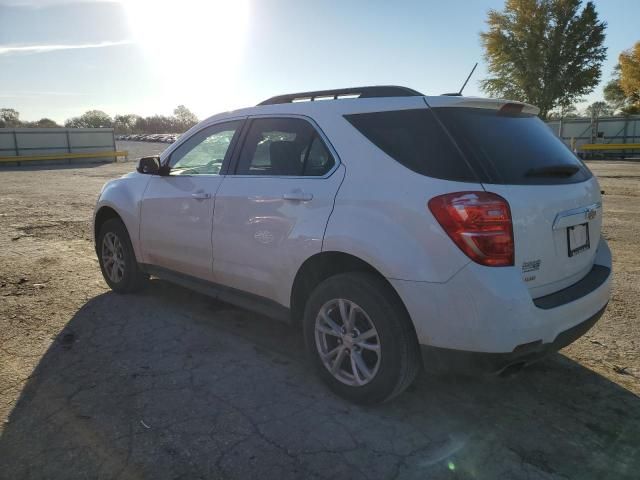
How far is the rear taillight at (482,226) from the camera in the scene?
2.45 m

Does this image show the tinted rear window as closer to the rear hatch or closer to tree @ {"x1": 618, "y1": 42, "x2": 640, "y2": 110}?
the rear hatch

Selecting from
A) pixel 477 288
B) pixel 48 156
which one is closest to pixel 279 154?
pixel 477 288

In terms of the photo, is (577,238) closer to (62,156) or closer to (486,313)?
(486,313)

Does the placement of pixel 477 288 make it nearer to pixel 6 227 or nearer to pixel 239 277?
pixel 239 277

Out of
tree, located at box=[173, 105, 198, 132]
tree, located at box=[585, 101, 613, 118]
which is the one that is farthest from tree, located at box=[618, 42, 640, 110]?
tree, located at box=[173, 105, 198, 132]

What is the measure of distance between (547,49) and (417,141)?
38.4 meters

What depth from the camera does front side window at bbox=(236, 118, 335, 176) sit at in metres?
3.24

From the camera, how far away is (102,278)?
5.69 m

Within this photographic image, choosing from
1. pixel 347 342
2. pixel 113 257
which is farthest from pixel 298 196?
pixel 113 257

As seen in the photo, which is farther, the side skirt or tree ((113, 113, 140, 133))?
tree ((113, 113, 140, 133))

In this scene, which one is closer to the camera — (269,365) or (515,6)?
(269,365)

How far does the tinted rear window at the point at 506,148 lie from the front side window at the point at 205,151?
182cm

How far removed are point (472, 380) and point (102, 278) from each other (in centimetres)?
421

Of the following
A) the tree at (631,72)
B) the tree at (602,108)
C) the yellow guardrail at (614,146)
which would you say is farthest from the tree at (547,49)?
the tree at (602,108)
